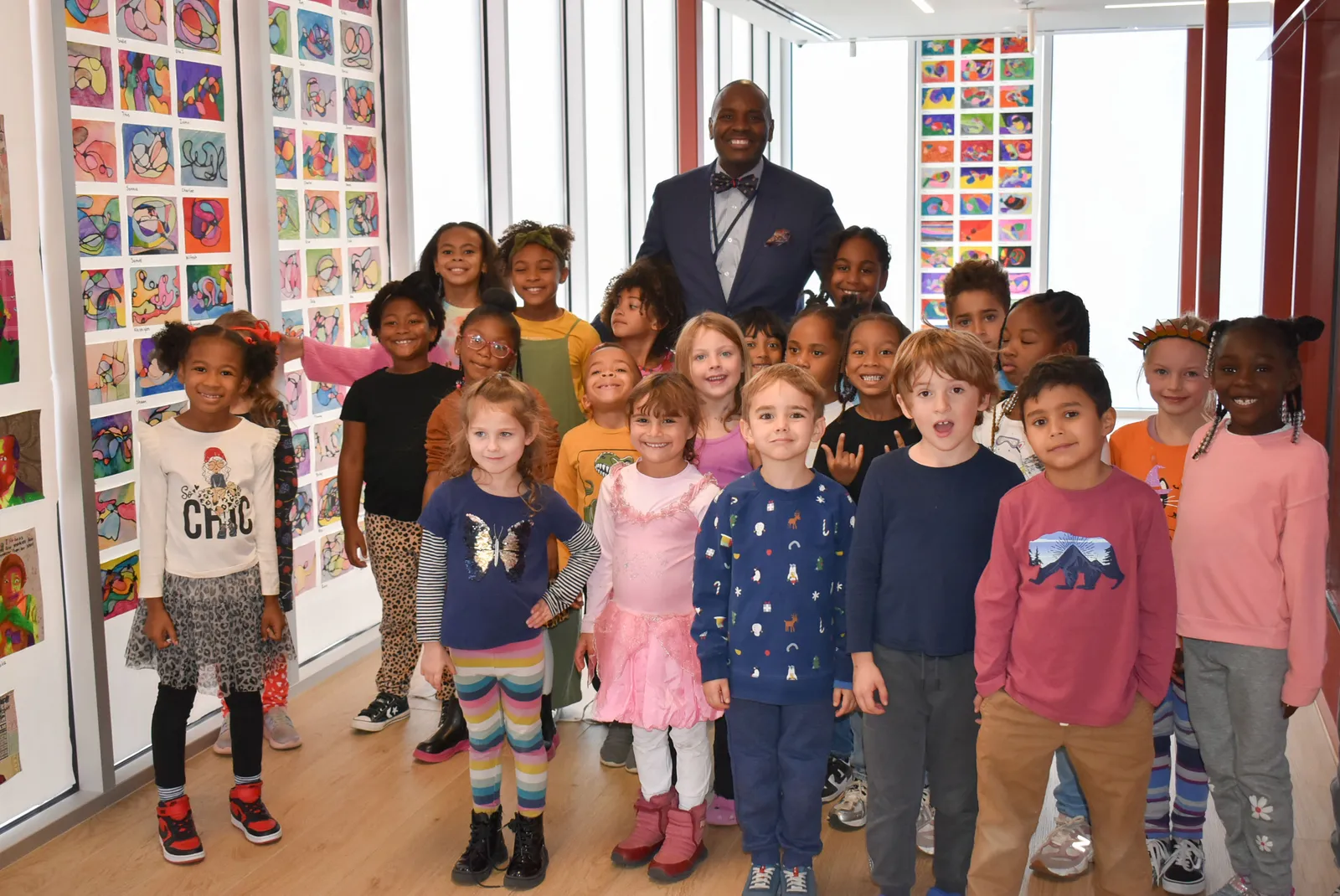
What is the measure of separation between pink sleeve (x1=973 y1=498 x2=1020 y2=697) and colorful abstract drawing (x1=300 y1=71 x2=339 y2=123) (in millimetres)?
2960

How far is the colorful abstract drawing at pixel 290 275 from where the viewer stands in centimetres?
418

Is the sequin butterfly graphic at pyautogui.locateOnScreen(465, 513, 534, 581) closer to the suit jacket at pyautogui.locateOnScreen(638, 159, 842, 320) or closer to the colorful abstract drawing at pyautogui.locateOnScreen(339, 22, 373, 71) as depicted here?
the suit jacket at pyautogui.locateOnScreen(638, 159, 842, 320)

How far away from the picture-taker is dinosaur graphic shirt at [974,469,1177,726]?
2.33 meters

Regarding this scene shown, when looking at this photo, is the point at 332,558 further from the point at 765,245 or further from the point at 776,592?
the point at 776,592

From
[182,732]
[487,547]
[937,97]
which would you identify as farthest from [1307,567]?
[937,97]

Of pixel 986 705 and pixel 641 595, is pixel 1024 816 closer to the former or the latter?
pixel 986 705

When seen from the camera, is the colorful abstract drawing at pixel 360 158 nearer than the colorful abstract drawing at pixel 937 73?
Yes

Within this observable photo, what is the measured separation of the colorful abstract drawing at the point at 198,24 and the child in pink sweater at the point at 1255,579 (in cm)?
292

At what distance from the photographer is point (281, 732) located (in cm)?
378

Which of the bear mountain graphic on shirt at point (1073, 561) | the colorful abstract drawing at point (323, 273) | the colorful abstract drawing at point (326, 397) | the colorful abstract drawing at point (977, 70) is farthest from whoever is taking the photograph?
the colorful abstract drawing at point (977, 70)

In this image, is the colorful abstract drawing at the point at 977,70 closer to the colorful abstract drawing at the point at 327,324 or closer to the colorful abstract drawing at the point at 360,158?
the colorful abstract drawing at the point at 360,158

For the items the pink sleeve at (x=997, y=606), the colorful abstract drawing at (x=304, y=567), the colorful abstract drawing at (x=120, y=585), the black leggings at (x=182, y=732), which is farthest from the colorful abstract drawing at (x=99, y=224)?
the pink sleeve at (x=997, y=606)

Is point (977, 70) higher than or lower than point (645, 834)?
higher

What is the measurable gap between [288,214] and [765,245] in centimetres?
160
